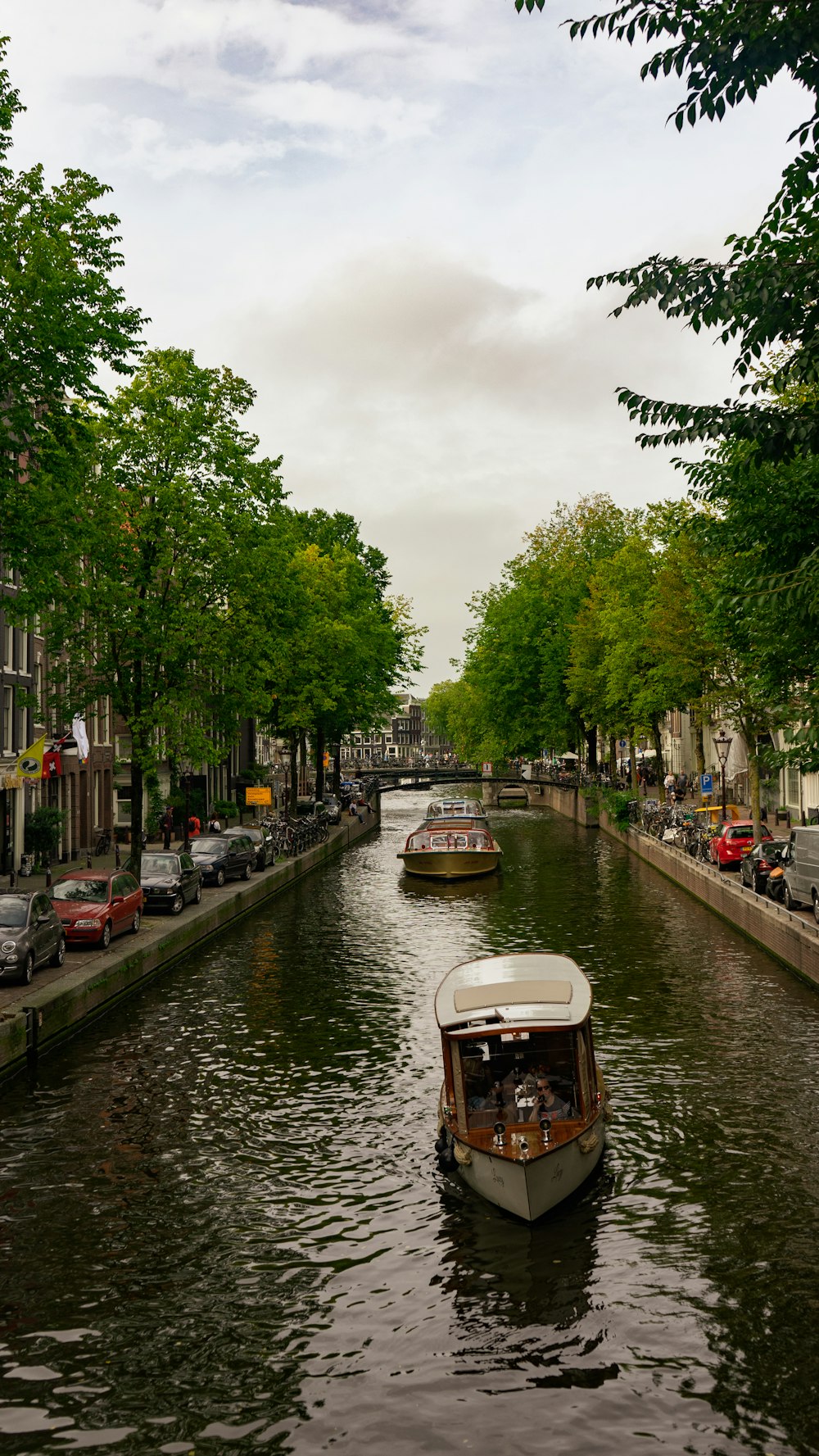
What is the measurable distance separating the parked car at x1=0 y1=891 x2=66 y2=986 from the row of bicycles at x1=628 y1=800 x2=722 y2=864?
2733 centimetres

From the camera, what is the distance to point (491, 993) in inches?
664

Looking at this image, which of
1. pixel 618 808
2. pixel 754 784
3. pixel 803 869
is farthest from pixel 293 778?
pixel 803 869

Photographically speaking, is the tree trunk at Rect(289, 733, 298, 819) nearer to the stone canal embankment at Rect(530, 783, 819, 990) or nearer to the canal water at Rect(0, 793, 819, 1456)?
the stone canal embankment at Rect(530, 783, 819, 990)

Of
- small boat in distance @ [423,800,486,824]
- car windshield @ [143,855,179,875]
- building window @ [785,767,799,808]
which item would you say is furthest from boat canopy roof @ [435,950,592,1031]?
building window @ [785,767,799,808]

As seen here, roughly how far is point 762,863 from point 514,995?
22.3 m

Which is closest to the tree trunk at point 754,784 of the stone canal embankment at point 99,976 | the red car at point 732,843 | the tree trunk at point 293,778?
the red car at point 732,843

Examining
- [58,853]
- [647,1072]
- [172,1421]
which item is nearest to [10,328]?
[647,1072]

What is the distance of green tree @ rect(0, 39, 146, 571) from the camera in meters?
22.4

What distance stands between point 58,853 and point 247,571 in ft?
52.8

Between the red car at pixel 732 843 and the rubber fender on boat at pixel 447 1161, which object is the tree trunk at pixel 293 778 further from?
the rubber fender on boat at pixel 447 1161

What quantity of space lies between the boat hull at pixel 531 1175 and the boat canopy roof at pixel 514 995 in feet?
4.64

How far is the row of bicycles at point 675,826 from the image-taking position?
4828 cm

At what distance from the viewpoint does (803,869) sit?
3250 centimetres

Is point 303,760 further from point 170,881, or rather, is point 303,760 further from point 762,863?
point 762,863
